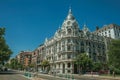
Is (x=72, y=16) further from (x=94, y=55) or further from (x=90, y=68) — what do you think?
(x=90, y=68)

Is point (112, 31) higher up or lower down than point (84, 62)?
higher up

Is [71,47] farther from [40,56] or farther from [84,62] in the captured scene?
[40,56]

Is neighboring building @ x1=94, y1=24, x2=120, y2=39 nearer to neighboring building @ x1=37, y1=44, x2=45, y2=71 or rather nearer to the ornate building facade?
the ornate building facade

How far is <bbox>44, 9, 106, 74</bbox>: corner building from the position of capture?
84.2 metres

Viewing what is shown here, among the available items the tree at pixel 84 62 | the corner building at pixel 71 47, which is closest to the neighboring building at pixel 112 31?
the corner building at pixel 71 47

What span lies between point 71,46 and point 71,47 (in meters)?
0.48

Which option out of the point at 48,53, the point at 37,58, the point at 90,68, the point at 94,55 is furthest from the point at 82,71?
the point at 37,58

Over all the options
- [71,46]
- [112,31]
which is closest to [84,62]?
[71,46]

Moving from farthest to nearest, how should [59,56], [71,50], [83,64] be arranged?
1. [59,56]
2. [71,50]
3. [83,64]

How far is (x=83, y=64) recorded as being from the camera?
7494 cm

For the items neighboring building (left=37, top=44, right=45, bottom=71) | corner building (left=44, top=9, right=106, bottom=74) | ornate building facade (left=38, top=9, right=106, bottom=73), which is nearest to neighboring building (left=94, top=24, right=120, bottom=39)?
ornate building facade (left=38, top=9, right=106, bottom=73)

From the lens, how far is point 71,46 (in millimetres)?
84500

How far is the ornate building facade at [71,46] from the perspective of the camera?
276 ft

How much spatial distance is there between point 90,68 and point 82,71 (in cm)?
409
